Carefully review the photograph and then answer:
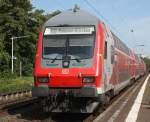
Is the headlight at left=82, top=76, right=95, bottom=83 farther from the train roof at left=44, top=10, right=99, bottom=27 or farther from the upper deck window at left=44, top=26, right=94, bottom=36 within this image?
the train roof at left=44, top=10, right=99, bottom=27

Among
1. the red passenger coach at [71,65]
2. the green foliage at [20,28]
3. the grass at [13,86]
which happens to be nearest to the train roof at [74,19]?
the red passenger coach at [71,65]

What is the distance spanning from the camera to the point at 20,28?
7119 cm

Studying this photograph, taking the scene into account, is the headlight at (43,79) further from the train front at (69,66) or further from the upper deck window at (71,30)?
Answer: the upper deck window at (71,30)

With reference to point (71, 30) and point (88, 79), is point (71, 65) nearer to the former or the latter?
point (88, 79)

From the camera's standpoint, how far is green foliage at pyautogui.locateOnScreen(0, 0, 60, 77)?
71475 mm

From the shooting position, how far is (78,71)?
14766 millimetres

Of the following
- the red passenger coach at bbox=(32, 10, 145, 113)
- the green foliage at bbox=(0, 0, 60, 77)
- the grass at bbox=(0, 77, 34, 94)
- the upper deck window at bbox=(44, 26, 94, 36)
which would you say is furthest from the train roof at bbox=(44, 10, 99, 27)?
the green foliage at bbox=(0, 0, 60, 77)

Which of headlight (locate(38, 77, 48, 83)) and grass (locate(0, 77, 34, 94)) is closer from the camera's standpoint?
headlight (locate(38, 77, 48, 83))

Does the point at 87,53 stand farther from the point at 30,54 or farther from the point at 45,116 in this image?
the point at 30,54

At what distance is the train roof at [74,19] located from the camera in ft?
51.3

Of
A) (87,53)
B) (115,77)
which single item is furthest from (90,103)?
(115,77)

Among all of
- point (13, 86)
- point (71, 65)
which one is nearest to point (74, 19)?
point (71, 65)

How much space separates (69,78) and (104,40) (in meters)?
2.10

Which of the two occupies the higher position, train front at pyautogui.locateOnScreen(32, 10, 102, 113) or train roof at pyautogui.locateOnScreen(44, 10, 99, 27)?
train roof at pyautogui.locateOnScreen(44, 10, 99, 27)
